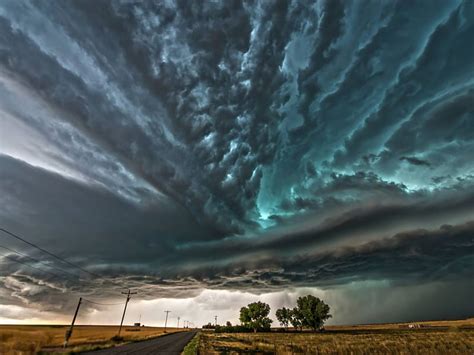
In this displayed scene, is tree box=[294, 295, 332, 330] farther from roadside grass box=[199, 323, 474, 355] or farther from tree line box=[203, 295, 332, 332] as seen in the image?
roadside grass box=[199, 323, 474, 355]

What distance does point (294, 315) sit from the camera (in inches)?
5266

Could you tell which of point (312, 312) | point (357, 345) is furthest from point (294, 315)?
point (357, 345)

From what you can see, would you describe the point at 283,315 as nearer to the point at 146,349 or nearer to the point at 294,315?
the point at 294,315

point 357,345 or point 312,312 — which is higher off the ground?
point 312,312

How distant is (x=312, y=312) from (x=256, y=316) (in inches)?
1339

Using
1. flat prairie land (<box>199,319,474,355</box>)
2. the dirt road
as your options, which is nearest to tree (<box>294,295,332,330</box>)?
flat prairie land (<box>199,319,474,355</box>)

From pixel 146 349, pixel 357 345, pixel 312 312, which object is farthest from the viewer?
pixel 312 312

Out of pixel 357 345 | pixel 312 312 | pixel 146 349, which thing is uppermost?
pixel 312 312

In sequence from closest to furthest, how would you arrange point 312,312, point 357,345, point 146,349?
point 357,345
point 146,349
point 312,312

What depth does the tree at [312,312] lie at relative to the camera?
125m

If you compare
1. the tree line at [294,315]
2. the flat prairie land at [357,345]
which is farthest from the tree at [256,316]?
the flat prairie land at [357,345]

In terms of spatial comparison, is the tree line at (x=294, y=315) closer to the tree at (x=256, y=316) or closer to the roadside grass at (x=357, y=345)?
the tree at (x=256, y=316)

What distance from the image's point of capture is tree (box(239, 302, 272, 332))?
474 ft

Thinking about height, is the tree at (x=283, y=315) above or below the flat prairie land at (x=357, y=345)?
above
